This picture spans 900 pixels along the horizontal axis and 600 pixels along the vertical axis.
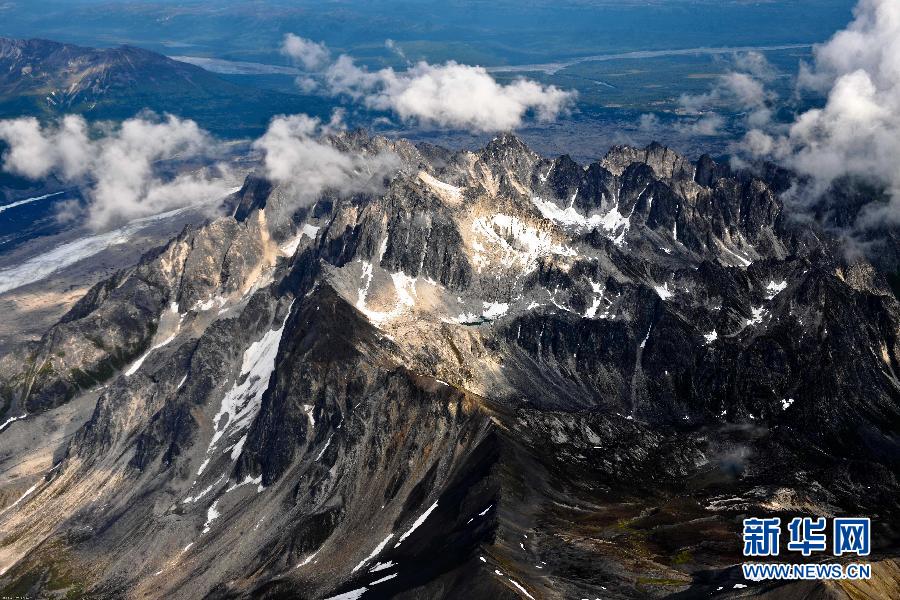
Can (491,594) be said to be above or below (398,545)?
above

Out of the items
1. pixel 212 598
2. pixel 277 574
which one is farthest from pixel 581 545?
pixel 212 598

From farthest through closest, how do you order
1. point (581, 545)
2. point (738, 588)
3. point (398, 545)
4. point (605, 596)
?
1. point (398, 545)
2. point (581, 545)
3. point (605, 596)
4. point (738, 588)

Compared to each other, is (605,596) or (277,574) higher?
(605,596)

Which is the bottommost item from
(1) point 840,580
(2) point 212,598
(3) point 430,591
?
(2) point 212,598

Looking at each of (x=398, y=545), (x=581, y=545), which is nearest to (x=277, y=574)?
(x=398, y=545)

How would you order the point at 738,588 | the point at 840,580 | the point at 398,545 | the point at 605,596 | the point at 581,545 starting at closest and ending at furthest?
1. the point at 840,580
2. the point at 738,588
3. the point at 605,596
4. the point at 581,545
5. the point at 398,545

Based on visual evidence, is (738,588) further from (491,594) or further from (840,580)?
(491,594)

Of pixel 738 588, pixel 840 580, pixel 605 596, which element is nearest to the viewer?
pixel 840 580

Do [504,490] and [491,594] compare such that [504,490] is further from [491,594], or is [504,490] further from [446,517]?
[491,594]

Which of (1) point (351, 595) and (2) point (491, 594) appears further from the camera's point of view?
(1) point (351, 595)
